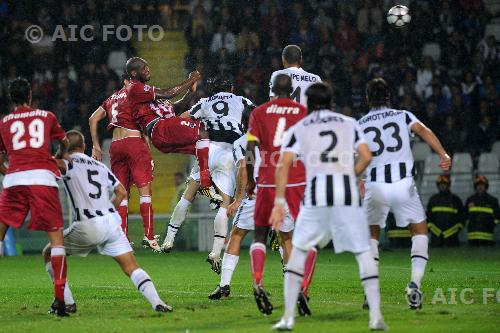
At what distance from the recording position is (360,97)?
22016 millimetres

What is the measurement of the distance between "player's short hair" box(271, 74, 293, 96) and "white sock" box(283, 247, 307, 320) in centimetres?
190

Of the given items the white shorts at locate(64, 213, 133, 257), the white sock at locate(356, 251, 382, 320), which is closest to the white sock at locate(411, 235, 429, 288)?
the white sock at locate(356, 251, 382, 320)

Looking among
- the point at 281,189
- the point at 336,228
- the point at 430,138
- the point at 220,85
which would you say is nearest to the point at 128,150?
the point at 220,85

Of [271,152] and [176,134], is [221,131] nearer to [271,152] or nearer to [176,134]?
[176,134]

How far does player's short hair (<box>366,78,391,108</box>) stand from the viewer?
33.6 feet

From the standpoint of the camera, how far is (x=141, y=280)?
9.84 metres

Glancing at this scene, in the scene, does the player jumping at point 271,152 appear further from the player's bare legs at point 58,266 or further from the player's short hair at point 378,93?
Result: the player's bare legs at point 58,266

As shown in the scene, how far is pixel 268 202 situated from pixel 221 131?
3.69 meters

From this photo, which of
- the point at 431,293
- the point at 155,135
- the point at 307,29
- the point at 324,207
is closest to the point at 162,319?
the point at 324,207

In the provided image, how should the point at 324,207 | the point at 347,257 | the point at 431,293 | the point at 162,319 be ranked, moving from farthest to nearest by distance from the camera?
the point at 347,257, the point at 431,293, the point at 162,319, the point at 324,207

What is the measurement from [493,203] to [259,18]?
22.1 feet

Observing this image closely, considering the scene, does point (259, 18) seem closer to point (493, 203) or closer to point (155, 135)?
point (493, 203)

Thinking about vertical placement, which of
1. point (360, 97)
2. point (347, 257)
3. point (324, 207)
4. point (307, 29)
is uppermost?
point (307, 29)

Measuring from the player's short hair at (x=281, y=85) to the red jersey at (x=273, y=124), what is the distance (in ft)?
0.22
